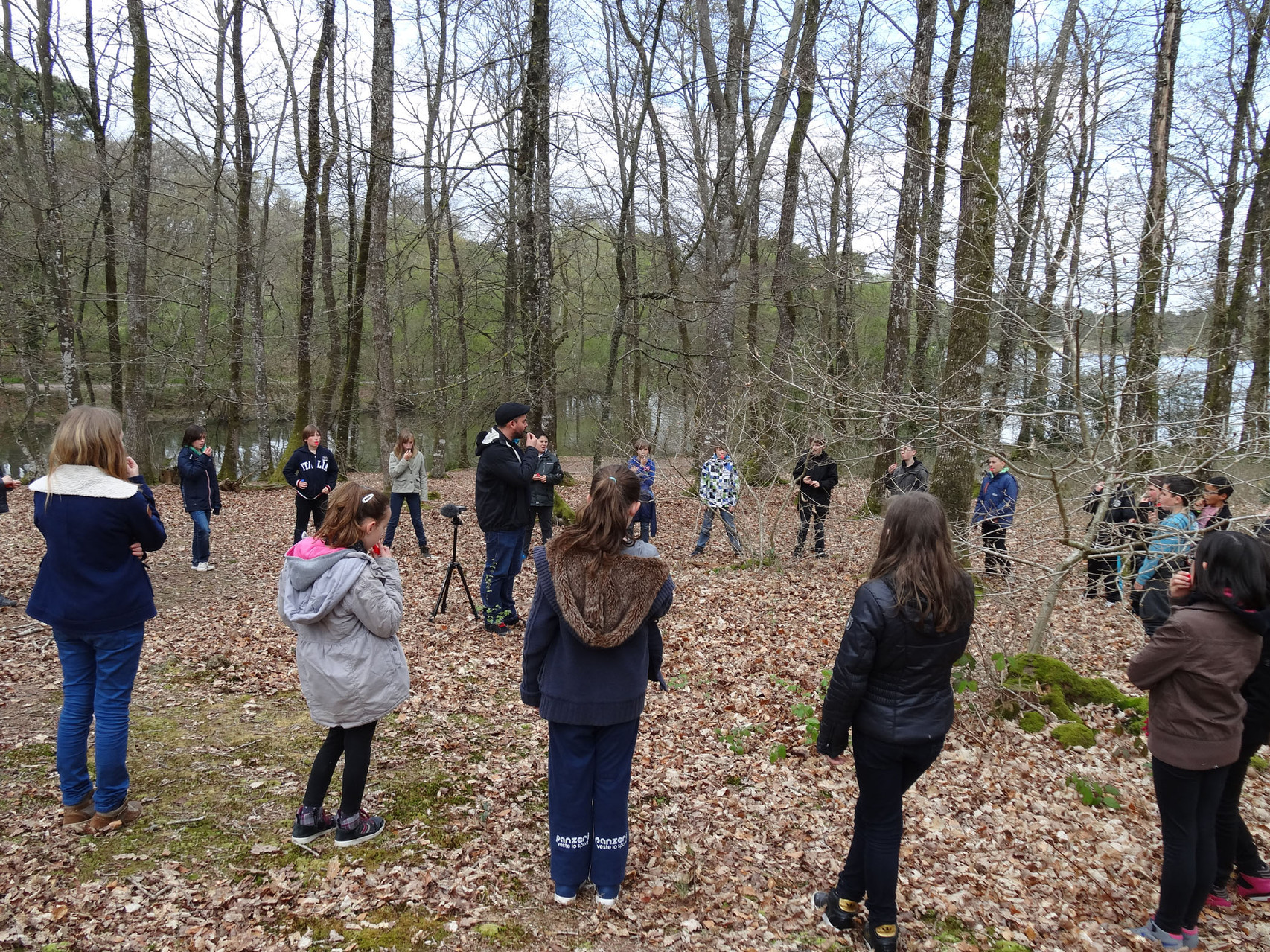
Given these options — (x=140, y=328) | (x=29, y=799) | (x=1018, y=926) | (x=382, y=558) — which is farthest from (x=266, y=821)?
(x=140, y=328)

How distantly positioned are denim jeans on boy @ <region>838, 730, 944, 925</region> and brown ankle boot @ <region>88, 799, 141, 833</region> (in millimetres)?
3448

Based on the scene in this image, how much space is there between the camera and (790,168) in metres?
15.6

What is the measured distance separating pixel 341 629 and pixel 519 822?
1.53 metres

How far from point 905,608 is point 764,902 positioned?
171cm

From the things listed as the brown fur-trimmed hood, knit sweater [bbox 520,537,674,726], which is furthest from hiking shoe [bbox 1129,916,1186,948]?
the brown fur-trimmed hood

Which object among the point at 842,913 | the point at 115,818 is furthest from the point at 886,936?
the point at 115,818

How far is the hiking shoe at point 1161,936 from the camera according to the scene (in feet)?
9.89

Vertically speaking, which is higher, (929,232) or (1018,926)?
(929,232)

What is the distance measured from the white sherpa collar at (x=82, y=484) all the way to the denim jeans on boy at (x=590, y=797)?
2.26m

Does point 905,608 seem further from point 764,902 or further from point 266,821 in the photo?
point 266,821

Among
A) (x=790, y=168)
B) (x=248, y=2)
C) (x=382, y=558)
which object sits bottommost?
(x=382, y=558)

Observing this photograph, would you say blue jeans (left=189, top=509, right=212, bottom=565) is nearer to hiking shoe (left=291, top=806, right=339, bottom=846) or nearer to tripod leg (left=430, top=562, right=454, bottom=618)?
tripod leg (left=430, top=562, right=454, bottom=618)

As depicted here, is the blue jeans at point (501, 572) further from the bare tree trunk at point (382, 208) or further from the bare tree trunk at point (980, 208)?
the bare tree trunk at point (382, 208)

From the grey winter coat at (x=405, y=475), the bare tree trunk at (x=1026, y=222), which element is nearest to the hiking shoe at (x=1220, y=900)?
the bare tree trunk at (x=1026, y=222)
